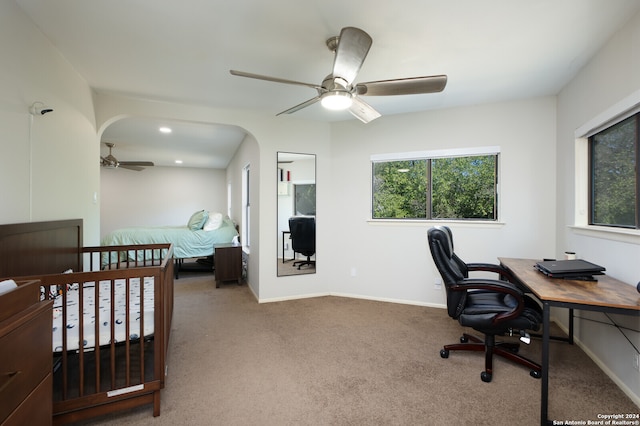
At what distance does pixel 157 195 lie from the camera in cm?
768

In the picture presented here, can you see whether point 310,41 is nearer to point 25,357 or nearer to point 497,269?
point 25,357

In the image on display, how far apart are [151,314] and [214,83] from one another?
6.81ft

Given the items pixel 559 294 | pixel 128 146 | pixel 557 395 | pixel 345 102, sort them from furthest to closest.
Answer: pixel 128 146 < pixel 345 102 < pixel 557 395 < pixel 559 294

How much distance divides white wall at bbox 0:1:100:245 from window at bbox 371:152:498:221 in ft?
10.2

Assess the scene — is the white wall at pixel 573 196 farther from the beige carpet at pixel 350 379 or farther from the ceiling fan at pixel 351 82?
the ceiling fan at pixel 351 82

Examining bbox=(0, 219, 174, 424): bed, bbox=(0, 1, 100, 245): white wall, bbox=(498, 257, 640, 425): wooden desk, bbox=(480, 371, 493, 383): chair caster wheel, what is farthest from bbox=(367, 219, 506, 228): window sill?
bbox=(0, 1, 100, 245): white wall

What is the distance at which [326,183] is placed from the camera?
3.88 m

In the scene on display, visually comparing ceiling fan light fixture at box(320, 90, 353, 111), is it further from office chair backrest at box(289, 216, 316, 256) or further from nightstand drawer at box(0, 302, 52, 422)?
office chair backrest at box(289, 216, 316, 256)

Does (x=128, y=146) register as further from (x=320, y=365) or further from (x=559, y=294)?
(x=559, y=294)

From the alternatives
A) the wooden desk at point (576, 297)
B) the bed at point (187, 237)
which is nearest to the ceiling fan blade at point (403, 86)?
the wooden desk at point (576, 297)

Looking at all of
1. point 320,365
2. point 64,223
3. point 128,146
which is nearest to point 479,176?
point 320,365

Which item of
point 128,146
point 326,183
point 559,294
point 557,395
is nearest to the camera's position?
point 559,294

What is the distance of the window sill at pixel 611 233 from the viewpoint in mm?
1789

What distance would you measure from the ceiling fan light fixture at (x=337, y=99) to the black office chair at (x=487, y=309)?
1142mm
